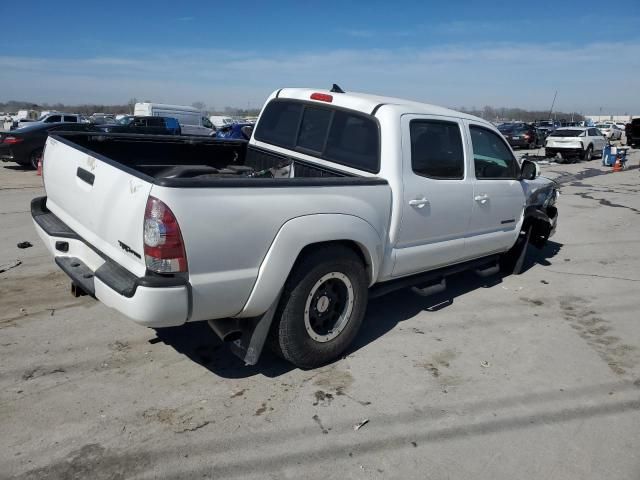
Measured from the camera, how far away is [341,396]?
3.40m

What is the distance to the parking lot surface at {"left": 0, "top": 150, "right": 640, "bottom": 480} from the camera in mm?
2756

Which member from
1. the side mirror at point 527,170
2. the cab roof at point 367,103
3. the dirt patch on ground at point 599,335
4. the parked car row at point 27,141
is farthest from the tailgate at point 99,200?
the parked car row at point 27,141

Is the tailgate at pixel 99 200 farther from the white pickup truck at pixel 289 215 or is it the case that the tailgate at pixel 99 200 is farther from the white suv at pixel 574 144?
the white suv at pixel 574 144

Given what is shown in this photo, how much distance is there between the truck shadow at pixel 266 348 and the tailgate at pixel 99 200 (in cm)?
114

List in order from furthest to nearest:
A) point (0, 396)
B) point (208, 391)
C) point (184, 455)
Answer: point (208, 391) → point (0, 396) → point (184, 455)

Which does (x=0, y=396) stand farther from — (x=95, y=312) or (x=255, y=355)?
(x=255, y=355)

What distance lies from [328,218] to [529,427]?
1.85 metres

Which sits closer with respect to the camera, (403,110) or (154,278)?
(154,278)

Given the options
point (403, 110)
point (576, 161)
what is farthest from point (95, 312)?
point (576, 161)

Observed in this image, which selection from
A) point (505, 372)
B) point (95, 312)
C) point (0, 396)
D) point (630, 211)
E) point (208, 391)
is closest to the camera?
point (0, 396)

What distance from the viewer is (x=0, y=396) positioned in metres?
3.16

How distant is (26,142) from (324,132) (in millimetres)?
14500

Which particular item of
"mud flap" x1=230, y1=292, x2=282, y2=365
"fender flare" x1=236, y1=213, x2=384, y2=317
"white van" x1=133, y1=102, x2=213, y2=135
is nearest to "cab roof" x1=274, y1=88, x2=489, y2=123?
"fender flare" x1=236, y1=213, x2=384, y2=317

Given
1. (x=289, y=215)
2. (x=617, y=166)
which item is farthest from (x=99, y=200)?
(x=617, y=166)
